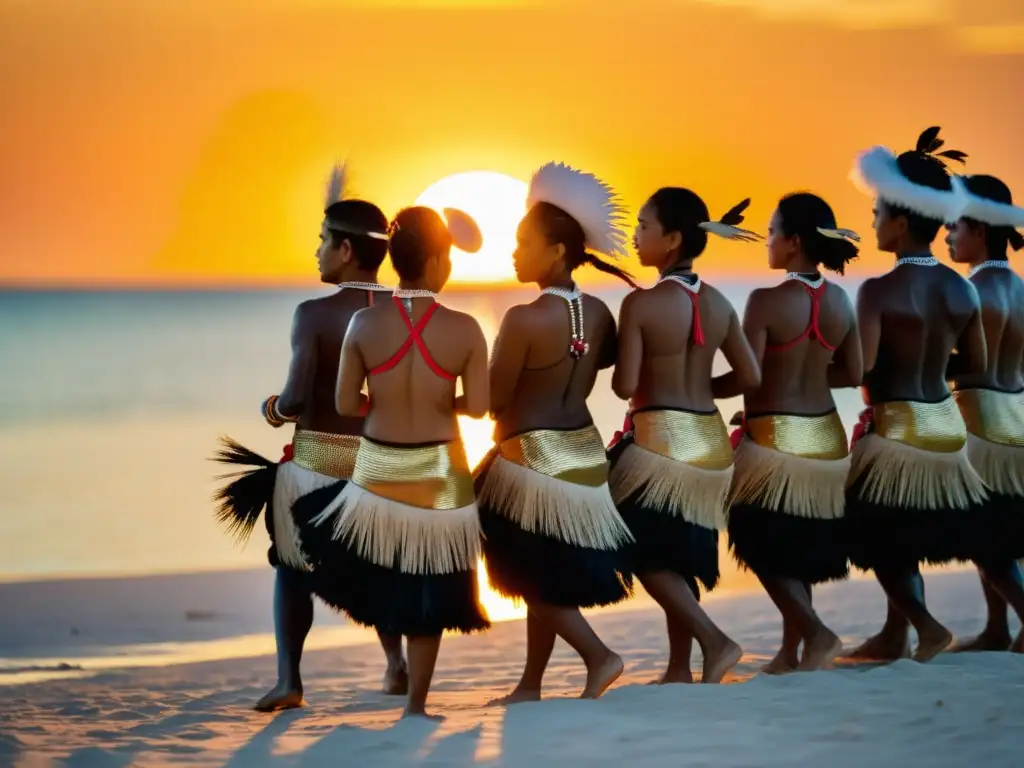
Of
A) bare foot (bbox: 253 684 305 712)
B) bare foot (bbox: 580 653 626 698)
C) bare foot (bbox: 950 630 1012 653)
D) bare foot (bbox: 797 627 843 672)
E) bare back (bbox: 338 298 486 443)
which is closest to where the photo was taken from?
bare back (bbox: 338 298 486 443)

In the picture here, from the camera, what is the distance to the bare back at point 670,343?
19.7 ft

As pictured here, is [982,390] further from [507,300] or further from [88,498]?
[507,300]

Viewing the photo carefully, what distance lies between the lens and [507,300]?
52.2m

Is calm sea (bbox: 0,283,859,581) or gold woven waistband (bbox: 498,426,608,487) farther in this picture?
calm sea (bbox: 0,283,859,581)

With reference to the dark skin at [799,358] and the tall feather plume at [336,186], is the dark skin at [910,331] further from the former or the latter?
the tall feather plume at [336,186]

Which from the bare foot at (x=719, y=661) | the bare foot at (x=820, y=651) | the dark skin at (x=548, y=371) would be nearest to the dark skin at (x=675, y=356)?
the bare foot at (x=719, y=661)

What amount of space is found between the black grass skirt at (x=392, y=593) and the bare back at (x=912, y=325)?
2.06 meters

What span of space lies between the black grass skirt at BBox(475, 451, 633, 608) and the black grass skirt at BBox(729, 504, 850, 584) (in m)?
0.75

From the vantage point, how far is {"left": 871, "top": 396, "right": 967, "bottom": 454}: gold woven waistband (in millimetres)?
6641

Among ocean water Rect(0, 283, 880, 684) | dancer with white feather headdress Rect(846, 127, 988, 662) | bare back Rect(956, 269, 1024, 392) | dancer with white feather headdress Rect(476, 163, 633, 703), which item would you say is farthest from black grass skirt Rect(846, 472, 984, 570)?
ocean water Rect(0, 283, 880, 684)

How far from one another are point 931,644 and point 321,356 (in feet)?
8.72

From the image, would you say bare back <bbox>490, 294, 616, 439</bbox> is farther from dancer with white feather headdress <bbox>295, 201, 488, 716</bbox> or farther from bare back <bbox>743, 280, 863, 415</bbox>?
bare back <bbox>743, 280, 863, 415</bbox>

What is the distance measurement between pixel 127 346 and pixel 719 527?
27.6 meters

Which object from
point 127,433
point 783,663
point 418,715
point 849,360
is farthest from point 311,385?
point 127,433
